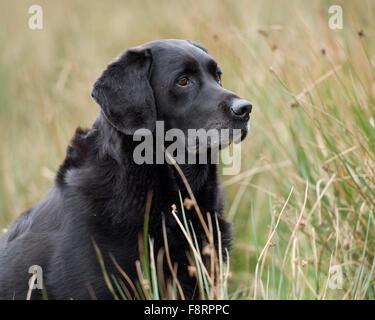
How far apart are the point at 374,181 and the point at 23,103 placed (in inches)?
195

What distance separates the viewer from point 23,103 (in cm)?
692

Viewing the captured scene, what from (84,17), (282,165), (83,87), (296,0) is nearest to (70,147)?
(282,165)

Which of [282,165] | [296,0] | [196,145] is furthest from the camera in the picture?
[296,0]

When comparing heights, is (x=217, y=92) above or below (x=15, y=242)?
above

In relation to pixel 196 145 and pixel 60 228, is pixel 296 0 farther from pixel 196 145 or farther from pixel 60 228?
pixel 60 228

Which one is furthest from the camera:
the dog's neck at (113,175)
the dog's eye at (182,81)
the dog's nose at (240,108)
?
the dog's eye at (182,81)

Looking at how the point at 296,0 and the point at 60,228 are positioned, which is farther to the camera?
the point at 296,0

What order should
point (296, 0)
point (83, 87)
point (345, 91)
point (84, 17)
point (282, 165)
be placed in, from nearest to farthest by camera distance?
1. point (345, 91)
2. point (282, 165)
3. point (83, 87)
4. point (296, 0)
5. point (84, 17)

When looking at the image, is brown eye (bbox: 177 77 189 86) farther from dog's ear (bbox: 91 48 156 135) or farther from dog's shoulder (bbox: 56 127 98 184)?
dog's shoulder (bbox: 56 127 98 184)

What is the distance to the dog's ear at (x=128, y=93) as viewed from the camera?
2.95 metres

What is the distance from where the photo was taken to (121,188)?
2906 millimetres

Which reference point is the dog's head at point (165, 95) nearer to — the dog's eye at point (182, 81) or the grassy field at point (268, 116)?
the dog's eye at point (182, 81)

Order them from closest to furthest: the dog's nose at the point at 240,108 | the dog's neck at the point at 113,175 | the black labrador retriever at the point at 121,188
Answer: the black labrador retriever at the point at 121,188
the dog's neck at the point at 113,175
the dog's nose at the point at 240,108

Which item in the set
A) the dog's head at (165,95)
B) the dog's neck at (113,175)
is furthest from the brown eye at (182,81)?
the dog's neck at (113,175)
